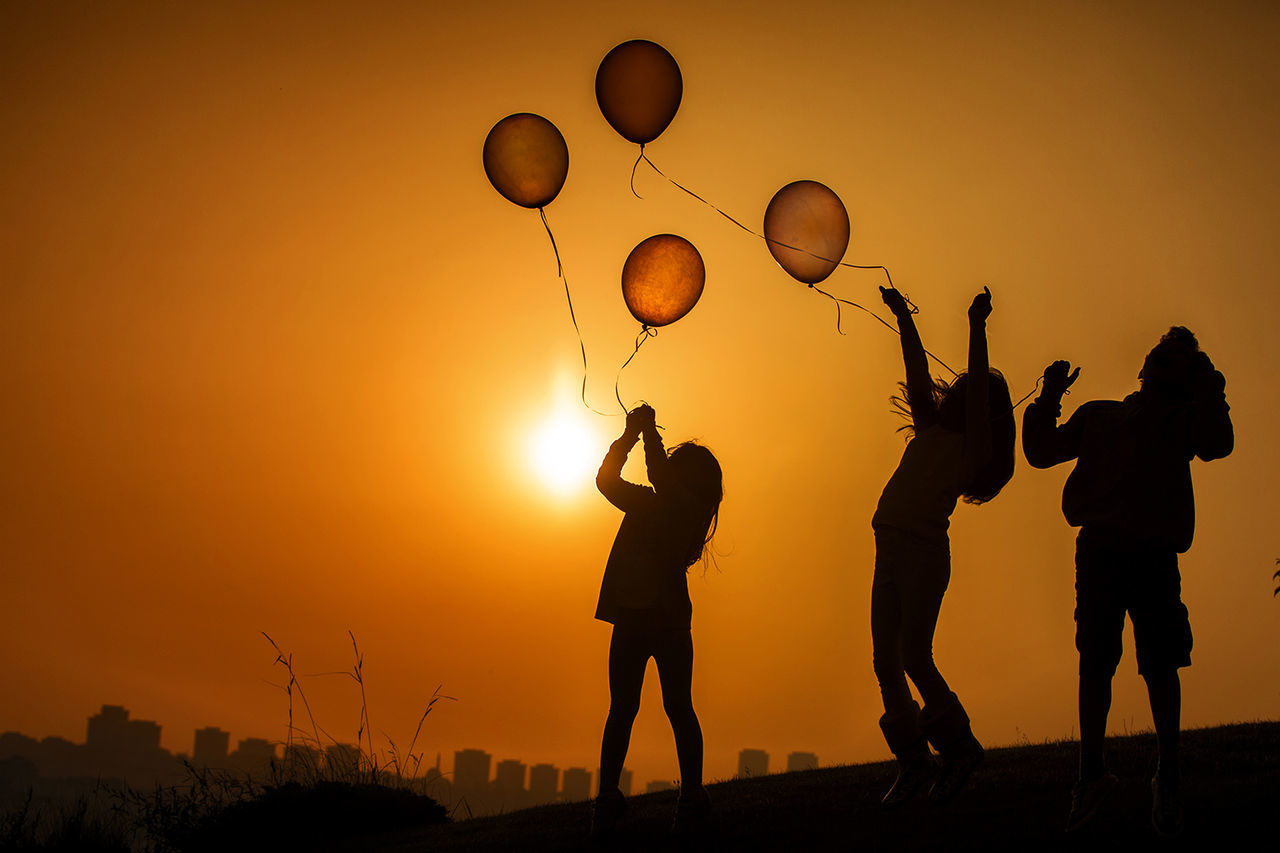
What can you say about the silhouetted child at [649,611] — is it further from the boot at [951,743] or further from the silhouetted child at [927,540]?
the boot at [951,743]

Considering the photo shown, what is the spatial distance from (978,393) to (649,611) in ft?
5.37

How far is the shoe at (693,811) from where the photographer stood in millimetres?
4434

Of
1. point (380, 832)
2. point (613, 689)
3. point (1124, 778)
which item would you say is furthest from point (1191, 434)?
point (380, 832)

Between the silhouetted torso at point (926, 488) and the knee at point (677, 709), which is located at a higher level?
the silhouetted torso at point (926, 488)

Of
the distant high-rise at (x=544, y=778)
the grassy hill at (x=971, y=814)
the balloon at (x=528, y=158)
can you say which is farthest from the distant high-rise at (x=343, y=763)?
the distant high-rise at (x=544, y=778)

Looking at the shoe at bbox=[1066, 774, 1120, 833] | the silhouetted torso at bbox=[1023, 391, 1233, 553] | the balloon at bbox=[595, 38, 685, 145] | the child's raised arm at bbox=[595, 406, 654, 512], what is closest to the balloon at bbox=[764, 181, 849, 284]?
the balloon at bbox=[595, 38, 685, 145]

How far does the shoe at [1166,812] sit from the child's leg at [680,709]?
185 cm

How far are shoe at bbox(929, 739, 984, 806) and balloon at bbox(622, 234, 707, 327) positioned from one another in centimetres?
293

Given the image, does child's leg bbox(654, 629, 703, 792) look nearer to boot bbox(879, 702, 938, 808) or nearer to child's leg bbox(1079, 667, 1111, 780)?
boot bbox(879, 702, 938, 808)

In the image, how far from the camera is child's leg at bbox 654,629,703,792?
4547 millimetres

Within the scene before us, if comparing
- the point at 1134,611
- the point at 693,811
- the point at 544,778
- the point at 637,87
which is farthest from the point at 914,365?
the point at 544,778

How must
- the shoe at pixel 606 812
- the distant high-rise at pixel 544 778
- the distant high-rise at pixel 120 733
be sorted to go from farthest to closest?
1. the distant high-rise at pixel 544 778
2. the distant high-rise at pixel 120 733
3. the shoe at pixel 606 812

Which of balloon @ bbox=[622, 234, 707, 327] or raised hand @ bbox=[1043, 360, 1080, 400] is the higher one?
balloon @ bbox=[622, 234, 707, 327]

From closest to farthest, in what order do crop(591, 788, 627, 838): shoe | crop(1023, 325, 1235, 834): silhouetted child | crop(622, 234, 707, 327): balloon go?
1. crop(1023, 325, 1235, 834): silhouetted child
2. crop(591, 788, 627, 838): shoe
3. crop(622, 234, 707, 327): balloon
